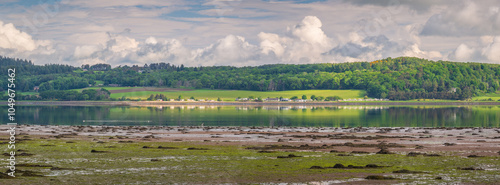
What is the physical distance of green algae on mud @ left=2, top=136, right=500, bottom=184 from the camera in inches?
1064

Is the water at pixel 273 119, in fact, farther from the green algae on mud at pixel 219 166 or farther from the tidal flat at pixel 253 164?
the green algae on mud at pixel 219 166

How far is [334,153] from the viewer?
130 ft

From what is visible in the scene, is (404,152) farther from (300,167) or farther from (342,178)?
(342,178)

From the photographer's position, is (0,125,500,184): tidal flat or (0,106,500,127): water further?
(0,106,500,127): water

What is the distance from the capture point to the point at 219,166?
1266 inches

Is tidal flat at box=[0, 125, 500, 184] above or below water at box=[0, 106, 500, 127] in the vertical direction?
above

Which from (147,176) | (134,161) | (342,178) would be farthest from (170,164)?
(342,178)

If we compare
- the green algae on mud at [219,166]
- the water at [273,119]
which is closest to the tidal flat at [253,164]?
the green algae on mud at [219,166]

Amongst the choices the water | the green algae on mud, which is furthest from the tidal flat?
the water

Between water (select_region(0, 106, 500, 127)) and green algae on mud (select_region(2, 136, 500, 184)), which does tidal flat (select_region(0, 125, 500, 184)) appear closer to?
green algae on mud (select_region(2, 136, 500, 184))

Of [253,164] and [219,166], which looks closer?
[219,166]

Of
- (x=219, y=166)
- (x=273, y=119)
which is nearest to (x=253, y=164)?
(x=219, y=166)

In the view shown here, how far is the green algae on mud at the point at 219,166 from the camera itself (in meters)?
27.0

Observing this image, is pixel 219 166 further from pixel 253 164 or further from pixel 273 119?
pixel 273 119
